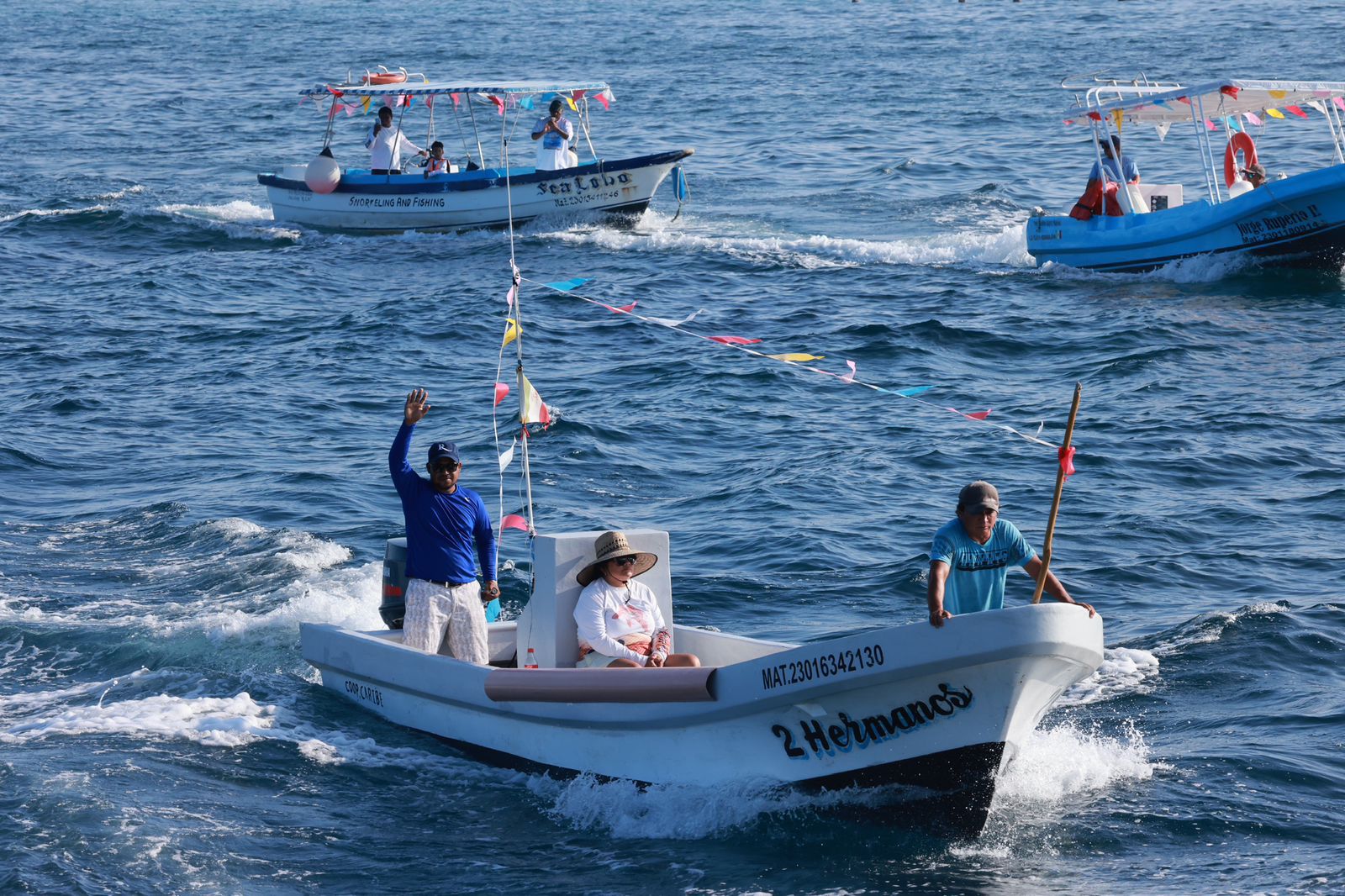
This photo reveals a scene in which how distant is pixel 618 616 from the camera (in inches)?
357

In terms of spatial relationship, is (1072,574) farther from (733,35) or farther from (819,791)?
(733,35)

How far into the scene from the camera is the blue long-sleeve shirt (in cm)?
944

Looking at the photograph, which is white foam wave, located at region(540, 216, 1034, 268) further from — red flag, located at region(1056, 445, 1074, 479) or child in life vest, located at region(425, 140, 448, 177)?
red flag, located at region(1056, 445, 1074, 479)

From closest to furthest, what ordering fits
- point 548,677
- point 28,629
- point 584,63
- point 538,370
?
1. point 548,677
2. point 28,629
3. point 538,370
4. point 584,63

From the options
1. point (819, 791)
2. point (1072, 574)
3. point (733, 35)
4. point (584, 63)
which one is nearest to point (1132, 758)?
point (819, 791)

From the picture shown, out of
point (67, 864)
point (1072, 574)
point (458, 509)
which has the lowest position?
point (67, 864)

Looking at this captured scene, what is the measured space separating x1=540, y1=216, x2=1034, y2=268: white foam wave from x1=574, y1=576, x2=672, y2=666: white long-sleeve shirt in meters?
14.5

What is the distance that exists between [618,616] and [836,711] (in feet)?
5.27

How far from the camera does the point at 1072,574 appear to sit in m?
12.0

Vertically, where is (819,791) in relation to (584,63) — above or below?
below

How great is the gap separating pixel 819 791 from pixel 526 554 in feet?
17.5

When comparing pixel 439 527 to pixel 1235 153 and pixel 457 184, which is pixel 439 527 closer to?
pixel 1235 153

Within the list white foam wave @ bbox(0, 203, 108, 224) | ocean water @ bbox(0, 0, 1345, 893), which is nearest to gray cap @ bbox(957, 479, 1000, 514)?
ocean water @ bbox(0, 0, 1345, 893)

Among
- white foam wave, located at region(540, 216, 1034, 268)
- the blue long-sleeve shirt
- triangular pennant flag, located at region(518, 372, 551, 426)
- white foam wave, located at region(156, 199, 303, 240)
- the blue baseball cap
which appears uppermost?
white foam wave, located at region(156, 199, 303, 240)
